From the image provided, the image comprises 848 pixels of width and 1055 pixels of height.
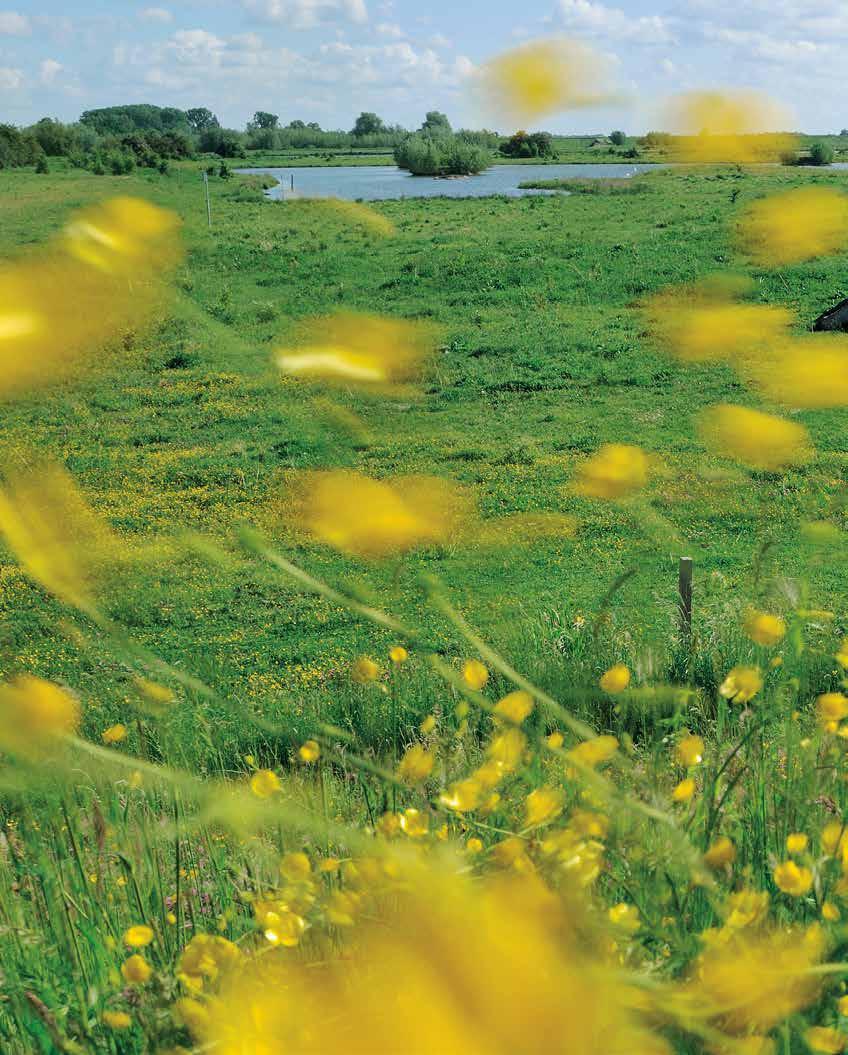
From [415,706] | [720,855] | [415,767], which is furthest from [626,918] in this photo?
[415,706]

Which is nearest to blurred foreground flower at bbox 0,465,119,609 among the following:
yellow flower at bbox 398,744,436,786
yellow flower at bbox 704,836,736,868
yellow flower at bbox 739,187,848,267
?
yellow flower at bbox 398,744,436,786

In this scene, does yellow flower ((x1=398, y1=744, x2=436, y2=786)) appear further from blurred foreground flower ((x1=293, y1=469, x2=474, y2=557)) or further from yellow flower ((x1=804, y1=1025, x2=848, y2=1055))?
yellow flower ((x1=804, y1=1025, x2=848, y2=1055))

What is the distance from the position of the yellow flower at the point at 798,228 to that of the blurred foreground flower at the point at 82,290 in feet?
1.83

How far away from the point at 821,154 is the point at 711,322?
27 cm

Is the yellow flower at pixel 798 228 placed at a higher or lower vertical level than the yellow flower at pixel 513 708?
higher

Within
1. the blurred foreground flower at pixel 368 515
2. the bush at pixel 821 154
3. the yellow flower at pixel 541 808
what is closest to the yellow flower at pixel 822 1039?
the yellow flower at pixel 541 808

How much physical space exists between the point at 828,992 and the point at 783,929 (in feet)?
0.25

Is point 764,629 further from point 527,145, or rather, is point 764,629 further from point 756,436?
point 527,145

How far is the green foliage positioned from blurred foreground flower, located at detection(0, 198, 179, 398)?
30 centimetres

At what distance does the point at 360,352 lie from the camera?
0.87 m

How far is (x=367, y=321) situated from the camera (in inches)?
37.8

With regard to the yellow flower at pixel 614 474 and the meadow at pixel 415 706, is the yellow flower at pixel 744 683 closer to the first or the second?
the meadow at pixel 415 706

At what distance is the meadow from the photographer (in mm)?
742

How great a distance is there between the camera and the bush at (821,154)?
1.06 m
